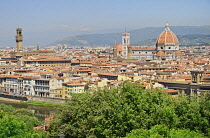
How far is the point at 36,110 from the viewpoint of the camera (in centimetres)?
5100

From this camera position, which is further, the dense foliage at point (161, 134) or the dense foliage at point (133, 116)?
the dense foliage at point (133, 116)

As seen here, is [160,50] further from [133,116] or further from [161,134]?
[161,134]

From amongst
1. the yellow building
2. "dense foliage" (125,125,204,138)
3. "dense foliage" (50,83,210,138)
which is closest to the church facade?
the yellow building

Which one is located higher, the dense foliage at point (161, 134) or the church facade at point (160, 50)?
the church facade at point (160, 50)

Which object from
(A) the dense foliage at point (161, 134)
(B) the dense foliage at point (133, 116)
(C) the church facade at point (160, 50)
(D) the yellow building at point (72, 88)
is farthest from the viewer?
(C) the church facade at point (160, 50)

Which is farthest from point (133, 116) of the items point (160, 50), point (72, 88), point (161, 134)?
point (160, 50)

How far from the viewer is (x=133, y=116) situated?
67.8ft

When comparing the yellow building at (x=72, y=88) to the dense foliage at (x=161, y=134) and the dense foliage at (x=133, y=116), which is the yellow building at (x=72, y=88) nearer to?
the dense foliage at (x=133, y=116)

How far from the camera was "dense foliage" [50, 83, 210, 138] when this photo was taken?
20078 millimetres

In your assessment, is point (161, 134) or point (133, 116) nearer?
point (161, 134)

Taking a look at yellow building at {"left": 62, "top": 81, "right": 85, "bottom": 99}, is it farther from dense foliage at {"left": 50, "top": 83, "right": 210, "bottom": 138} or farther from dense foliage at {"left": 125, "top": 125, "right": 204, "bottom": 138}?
dense foliage at {"left": 125, "top": 125, "right": 204, "bottom": 138}

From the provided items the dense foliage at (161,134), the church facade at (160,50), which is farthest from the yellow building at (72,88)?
the church facade at (160,50)

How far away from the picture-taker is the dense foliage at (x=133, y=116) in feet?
65.9

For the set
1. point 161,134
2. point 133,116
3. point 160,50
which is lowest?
point 161,134
